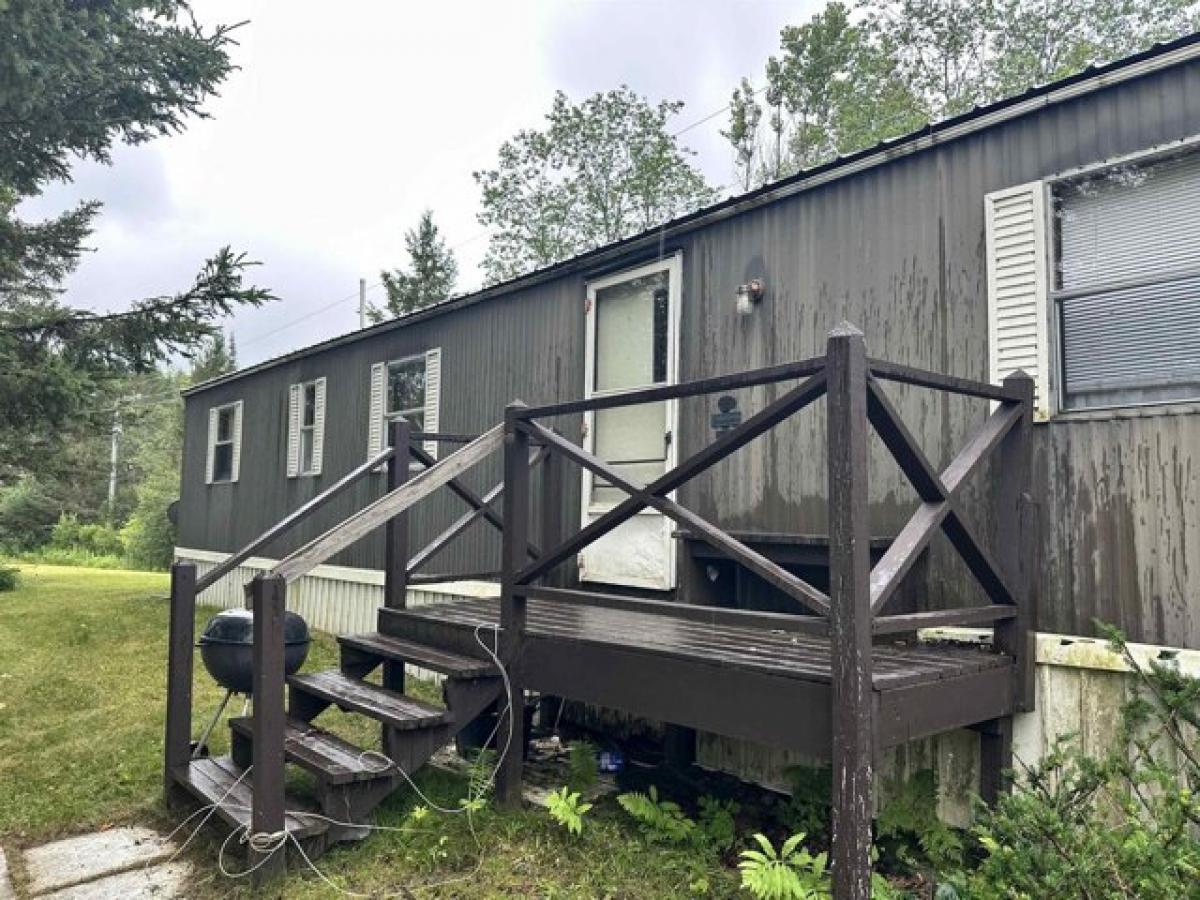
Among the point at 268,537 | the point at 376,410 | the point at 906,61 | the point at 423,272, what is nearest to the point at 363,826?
the point at 268,537

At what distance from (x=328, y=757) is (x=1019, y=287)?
3535mm

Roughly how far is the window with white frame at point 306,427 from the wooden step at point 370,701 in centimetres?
518

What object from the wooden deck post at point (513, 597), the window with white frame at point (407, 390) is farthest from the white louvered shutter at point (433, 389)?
the wooden deck post at point (513, 597)

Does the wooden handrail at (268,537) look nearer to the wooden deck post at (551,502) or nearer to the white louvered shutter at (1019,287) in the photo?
the wooden deck post at (551,502)

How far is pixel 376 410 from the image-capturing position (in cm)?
815

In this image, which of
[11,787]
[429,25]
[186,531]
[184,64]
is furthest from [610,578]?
[429,25]

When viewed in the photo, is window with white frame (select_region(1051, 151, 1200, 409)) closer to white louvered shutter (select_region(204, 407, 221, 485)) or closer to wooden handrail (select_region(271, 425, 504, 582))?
wooden handrail (select_region(271, 425, 504, 582))

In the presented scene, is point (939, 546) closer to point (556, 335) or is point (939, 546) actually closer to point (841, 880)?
point (841, 880)

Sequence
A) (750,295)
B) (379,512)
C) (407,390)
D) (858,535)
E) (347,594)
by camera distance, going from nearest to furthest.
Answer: (858,535) → (379,512) → (750,295) → (407,390) → (347,594)

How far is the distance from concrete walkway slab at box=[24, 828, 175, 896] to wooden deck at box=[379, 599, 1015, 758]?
1482mm

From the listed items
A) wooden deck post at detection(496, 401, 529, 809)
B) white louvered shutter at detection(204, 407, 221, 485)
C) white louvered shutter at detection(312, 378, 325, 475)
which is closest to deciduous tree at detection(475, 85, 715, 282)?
white louvered shutter at detection(204, 407, 221, 485)

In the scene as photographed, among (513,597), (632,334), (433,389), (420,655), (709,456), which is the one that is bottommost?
(420,655)

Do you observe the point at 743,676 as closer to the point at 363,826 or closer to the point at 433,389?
the point at 363,826

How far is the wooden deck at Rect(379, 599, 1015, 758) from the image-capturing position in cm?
272
